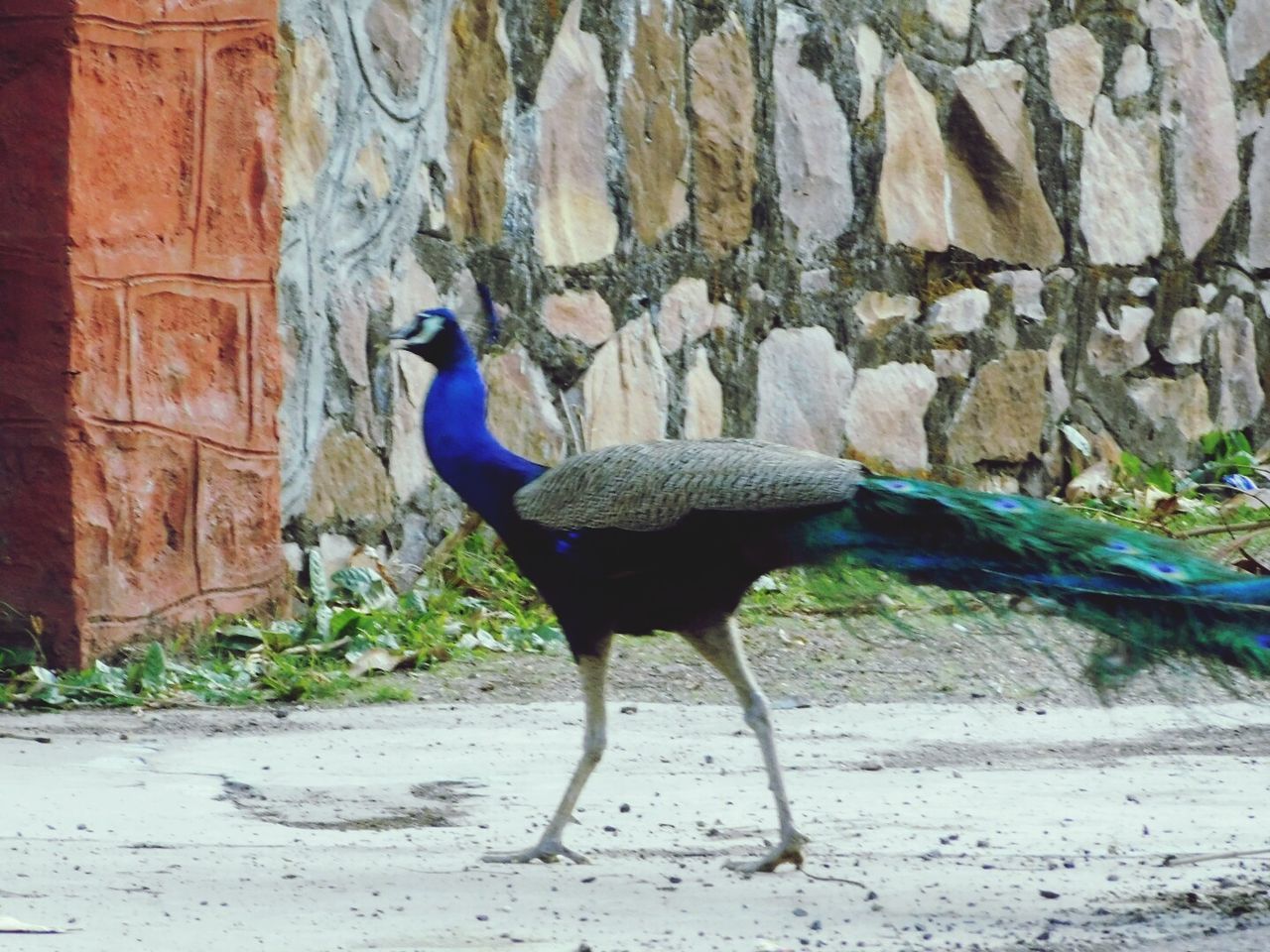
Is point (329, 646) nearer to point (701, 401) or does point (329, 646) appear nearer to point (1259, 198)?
point (701, 401)

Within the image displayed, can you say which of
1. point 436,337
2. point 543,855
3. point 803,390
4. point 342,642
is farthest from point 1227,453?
point 543,855

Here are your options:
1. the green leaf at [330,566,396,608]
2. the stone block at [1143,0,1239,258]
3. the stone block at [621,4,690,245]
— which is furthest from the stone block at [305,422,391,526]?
the stone block at [1143,0,1239,258]

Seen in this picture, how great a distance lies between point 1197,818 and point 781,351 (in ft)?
11.2

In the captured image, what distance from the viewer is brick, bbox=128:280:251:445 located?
5.34 m

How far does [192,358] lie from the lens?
18.0 ft

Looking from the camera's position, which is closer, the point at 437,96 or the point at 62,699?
the point at 62,699

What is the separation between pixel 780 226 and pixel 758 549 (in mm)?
3633

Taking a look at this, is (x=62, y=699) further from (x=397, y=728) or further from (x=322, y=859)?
(x=322, y=859)

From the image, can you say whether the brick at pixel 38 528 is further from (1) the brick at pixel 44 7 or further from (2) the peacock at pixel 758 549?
(2) the peacock at pixel 758 549

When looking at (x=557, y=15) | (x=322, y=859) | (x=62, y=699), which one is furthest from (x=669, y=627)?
(x=557, y=15)

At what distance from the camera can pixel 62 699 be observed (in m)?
5.08

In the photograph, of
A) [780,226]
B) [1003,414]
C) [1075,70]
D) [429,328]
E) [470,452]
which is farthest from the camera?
[1075,70]

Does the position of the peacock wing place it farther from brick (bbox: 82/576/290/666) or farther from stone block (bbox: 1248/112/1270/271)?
stone block (bbox: 1248/112/1270/271)

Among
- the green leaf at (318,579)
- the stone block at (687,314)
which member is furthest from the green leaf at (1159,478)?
the green leaf at (318,579)
